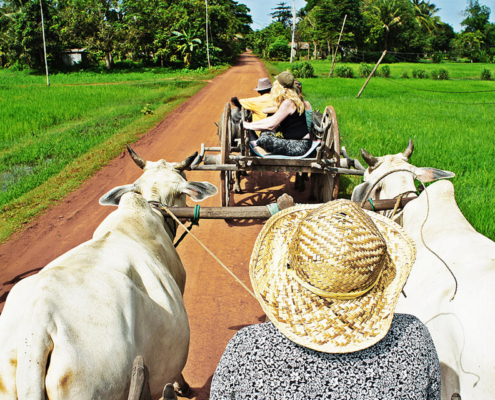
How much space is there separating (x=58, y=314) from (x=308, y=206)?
1.23m

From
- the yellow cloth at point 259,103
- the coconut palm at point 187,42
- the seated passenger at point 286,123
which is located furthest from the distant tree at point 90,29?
the seated passenger at point 286,123

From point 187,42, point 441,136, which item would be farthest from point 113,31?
point 441,136

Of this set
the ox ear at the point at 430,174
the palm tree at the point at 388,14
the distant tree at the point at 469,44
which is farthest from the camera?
the distant tree at the point at 469,44

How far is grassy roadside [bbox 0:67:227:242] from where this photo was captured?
6.35m

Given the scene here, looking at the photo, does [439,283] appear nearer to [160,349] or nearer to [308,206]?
[308,206]

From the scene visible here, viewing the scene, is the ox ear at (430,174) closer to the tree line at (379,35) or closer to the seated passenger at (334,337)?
the seated passenger at (334,337)

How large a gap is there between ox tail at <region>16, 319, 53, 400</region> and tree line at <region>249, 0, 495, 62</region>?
3739 centimetres

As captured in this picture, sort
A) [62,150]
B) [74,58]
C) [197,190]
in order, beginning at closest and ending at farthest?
[197,190] < [62,150] < [74,58]

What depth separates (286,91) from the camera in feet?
15.2

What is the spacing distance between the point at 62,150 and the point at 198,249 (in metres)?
5.84

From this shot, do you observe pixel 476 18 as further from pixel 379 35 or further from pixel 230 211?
pixel 230 211

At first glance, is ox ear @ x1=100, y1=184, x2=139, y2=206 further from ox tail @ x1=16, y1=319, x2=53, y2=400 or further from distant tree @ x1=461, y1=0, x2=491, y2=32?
distant tree @ x1=461, y1=0, x2=491, y2=32

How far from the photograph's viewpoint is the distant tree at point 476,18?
58281 millimetres

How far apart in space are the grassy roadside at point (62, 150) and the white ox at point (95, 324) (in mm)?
4174
